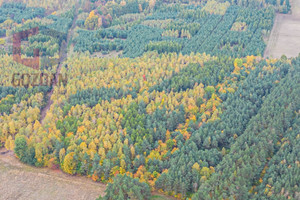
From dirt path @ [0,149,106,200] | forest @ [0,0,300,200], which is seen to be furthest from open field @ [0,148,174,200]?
forest @ [0,0,300,200]

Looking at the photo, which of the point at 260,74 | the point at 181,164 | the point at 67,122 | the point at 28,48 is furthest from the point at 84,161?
the point at 28,48

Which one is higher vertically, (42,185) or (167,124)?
(167,124)

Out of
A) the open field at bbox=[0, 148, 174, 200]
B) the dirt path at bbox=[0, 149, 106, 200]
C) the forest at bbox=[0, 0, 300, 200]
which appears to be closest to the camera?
the forest at bbox=[0, 0, 300, 200]

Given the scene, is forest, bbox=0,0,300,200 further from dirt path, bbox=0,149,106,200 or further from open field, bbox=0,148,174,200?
dirt path, bbox=0,149,106,200

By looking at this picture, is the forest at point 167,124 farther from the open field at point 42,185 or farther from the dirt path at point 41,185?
the dirt path at point 41,185

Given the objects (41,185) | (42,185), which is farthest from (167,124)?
(41,185)

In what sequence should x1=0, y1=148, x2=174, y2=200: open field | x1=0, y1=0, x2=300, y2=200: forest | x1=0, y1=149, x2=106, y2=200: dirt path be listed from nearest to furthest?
1. x1=0, y1=0, x2=300, y2=200: forest
2. x1=0, y1=148, x2=174, y2=200: open field
3. x1=0, y1=149, x2=106, y2=200: dirt path

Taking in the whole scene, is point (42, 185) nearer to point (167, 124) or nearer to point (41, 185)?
point (41, 185)

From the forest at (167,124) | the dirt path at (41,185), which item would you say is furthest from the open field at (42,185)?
the forest at (167,124)
